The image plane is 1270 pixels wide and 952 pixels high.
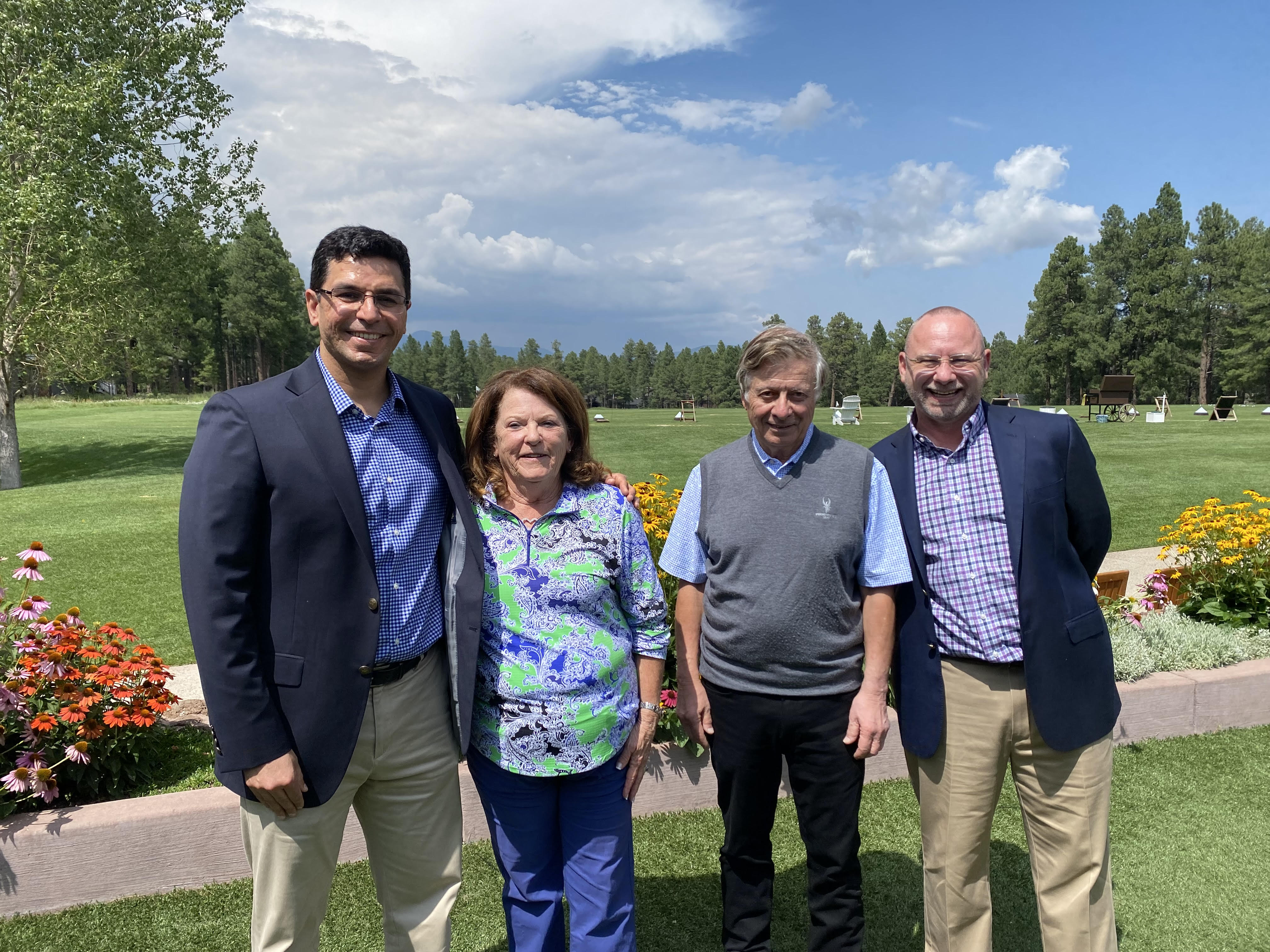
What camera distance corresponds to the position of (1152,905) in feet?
10.4

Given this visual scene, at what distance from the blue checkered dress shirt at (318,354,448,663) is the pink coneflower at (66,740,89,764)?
6.07ft

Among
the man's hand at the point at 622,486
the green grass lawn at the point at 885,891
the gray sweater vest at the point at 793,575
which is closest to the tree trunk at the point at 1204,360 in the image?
the green grass lawn at the point at 885,891

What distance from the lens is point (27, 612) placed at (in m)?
3.54

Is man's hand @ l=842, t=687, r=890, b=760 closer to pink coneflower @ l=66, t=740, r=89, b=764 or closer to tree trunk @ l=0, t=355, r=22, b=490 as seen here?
pink coneflower @ l=66, t=740, r=89, b=764

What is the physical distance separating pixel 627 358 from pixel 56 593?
96.8 metres

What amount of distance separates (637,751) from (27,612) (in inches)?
117

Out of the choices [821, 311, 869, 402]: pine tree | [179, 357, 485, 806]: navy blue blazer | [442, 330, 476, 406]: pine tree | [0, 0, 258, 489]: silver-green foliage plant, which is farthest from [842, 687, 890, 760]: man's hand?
[442, 330, 476, 406]: pine tree

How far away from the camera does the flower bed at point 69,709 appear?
316cm

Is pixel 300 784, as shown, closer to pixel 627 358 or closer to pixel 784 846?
pixel 784 846

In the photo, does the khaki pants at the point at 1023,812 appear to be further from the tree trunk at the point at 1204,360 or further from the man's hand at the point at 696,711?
the tree trunk at the point at 1204,360

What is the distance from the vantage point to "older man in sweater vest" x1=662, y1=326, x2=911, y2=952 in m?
2.39

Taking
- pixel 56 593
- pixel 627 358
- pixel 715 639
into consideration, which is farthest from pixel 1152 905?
pixel 627 358

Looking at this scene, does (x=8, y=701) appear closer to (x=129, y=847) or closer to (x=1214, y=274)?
(x=129, y=847)

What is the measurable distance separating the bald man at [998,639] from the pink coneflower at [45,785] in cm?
322
